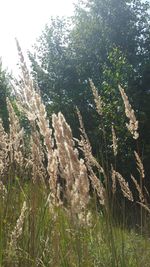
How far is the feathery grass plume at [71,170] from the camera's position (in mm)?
1804

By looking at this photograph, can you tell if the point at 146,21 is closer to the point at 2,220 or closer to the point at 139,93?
the point at 139,93

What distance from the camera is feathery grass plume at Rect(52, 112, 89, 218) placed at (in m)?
1.80

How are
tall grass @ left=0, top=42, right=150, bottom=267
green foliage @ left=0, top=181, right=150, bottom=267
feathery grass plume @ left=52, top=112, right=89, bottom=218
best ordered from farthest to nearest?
green foliage @ left=0, top=181, right=150, bottom=267 < tall grass @ left=0, top=42, right=150, bottom=267 < feathery grass plume @ left=52, top=112, right=89, bottom=218

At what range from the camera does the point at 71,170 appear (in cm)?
190

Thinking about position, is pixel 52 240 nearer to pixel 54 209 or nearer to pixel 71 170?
pixel 54 209

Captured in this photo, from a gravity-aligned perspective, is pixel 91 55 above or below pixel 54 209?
above

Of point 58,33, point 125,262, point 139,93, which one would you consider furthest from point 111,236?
point 58,33

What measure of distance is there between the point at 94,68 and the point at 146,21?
11.2 ft

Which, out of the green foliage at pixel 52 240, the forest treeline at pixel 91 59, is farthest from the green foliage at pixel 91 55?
the green foliage at pixel 52 240

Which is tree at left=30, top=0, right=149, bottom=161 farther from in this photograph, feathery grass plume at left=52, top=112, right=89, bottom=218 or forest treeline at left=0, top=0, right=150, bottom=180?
feathery grass plume at left=52, top=112, right=89, bottom=218

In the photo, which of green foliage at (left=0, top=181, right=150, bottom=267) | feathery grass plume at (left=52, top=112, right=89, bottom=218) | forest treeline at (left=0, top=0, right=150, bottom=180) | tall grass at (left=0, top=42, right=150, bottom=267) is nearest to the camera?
feathery grass plume at (left=52, top=112, right=89, bottom=218)

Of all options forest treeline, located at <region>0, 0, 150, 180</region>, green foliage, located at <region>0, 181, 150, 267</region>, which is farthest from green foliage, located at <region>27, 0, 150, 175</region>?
green foliage, located at <region>0, 181, 150, 267</region>

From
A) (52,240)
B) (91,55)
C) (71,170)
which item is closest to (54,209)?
(52,240)

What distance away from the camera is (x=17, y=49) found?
251 centimetres
